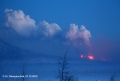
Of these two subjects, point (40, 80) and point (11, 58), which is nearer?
point (40, 80)

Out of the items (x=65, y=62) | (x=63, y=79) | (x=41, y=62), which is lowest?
(x=63, y=79)

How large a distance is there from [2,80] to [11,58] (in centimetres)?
4027

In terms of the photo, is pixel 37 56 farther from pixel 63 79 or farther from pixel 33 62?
pixel 63 79

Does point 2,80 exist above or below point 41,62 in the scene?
below

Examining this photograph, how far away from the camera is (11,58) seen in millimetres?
62531

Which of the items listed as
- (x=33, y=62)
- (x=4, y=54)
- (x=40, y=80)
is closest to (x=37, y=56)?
(x=33, y=62)

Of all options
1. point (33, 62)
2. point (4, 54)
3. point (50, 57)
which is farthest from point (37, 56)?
point (4, 54)

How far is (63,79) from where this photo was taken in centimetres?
752

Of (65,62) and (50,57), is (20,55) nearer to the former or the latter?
(50,57)

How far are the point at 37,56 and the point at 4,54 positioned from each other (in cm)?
2190

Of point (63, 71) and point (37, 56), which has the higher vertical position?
point (37, 56)

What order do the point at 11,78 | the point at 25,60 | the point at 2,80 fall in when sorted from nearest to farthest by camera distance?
the point at 2,80
the point at 11,78
the point at 25,60

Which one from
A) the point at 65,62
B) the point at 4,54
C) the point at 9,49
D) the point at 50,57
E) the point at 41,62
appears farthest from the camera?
the point at 50,57

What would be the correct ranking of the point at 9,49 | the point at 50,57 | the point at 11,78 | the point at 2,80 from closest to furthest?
the point at 2,80
the point at 11,78
the point at 9,49
the point at 50,57
